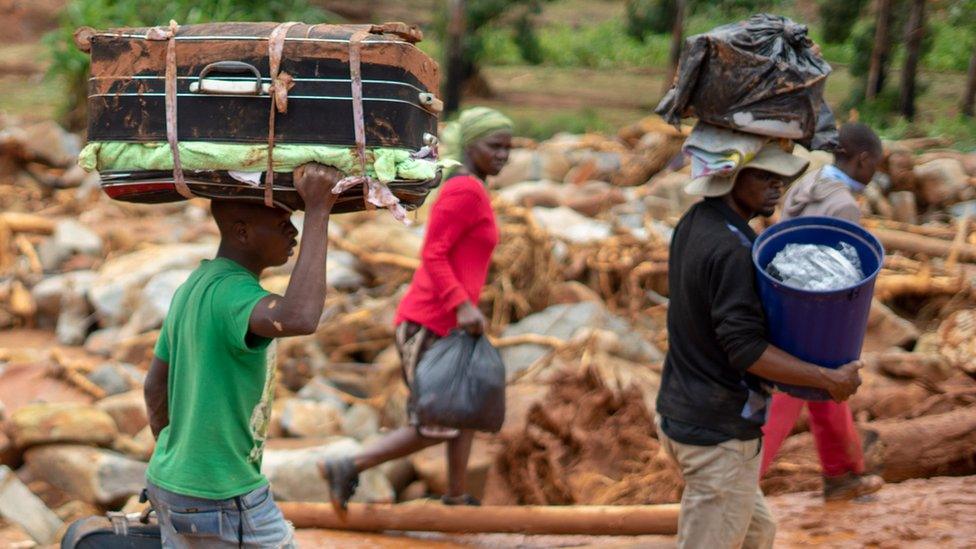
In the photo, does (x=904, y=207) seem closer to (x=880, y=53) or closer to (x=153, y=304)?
(x=880, y=53)

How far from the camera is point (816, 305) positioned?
3.08m

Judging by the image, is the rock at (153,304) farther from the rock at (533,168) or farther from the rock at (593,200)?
the rock at (533,168)

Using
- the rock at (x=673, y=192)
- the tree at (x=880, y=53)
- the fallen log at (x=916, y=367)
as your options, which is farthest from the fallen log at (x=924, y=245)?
the tree at (x=880, y=53)

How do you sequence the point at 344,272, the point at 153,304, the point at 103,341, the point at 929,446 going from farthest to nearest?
the point at 344,272, the point at 103,341, the point at 153,304, the point at 929,446

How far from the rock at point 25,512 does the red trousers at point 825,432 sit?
305cm

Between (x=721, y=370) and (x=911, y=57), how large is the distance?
1150cm

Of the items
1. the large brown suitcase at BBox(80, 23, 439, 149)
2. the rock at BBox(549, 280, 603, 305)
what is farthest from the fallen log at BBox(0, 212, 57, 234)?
the large brown suitcase at BBox(80, 23, 439, 149)

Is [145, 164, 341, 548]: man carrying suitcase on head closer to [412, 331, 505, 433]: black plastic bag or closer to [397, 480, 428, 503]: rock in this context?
[412, 331, 505, 433]: black plastic bag

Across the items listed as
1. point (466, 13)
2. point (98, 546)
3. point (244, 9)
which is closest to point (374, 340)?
point (98, 546)

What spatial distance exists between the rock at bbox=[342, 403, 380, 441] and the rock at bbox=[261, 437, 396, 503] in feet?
3.23

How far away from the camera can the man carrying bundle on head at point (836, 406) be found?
4270mm

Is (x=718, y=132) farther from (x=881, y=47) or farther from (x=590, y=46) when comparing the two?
(x=590, y=46)

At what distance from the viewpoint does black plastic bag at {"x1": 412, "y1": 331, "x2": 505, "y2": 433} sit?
4.59m

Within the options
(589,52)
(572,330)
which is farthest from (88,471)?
(589,52)
